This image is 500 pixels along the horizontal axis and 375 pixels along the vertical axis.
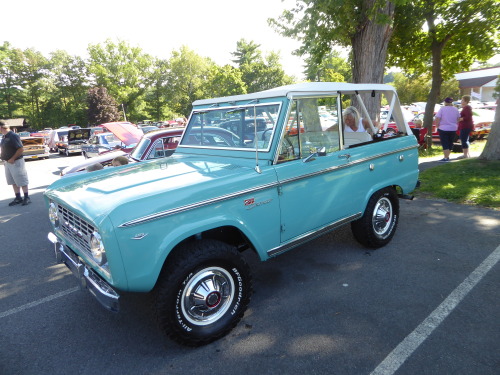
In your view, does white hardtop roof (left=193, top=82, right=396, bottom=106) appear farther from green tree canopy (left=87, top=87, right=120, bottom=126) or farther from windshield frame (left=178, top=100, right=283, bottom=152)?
green tree canopy (left=87, top=87, right=120, bottom=126)

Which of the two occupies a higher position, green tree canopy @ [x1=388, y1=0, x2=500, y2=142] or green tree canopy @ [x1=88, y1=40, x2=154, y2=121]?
green tree canopy @ [x1=88, y1=40, x2=154, y2=121]

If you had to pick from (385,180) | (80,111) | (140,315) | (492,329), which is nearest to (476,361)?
(492,329)

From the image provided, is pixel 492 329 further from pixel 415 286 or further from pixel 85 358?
pixel 85 358

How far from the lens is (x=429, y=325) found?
9.09 feet

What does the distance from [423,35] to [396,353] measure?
13435 millimetres

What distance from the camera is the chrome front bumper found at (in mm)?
2383

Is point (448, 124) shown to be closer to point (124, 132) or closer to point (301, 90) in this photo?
point (301, 90)

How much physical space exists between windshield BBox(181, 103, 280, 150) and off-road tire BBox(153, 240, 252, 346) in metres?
1.10

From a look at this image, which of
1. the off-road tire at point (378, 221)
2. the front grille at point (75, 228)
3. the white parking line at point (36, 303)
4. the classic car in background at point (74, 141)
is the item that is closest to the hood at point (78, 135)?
the classic car in background at point (74, 141)

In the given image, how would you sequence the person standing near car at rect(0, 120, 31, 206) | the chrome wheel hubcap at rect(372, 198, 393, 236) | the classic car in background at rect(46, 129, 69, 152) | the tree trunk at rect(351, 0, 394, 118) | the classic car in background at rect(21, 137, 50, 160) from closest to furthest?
the chrome wheel hubcap at rect(372, 198, 393, 236), the person standing near car at rect(0, 120, 31, 206), the tree trunk at rect(351, 0, 394, 118), the classic car in background at rect(21, 137, 50, 160), the classic car in background at rect(46, 129, 69, 152)

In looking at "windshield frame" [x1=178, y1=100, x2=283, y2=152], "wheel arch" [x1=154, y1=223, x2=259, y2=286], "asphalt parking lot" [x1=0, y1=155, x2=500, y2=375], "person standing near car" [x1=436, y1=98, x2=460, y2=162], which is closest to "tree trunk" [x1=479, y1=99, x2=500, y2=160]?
"person standing near car" [x1=436, y1=98, x2=460, y2=162]

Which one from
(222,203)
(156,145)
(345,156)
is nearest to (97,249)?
(222,203)

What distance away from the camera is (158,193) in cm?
249

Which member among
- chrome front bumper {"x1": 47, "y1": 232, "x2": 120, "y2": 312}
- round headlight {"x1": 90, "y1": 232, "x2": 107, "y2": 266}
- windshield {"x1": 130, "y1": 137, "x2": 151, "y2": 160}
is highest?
windshield {"x1": 130, "y1": 137, "x2": 151, "y2": 160}
